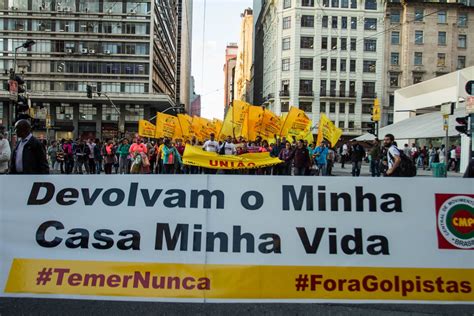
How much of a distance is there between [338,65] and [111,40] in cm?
3484

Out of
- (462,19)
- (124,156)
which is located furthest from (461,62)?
(124,156)

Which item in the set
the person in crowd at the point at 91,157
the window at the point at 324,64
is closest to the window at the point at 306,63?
the window at the point at 324,64

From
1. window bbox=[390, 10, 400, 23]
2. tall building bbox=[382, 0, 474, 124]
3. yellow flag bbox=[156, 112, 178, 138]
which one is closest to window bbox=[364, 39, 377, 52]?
tall building bbox=[382, 0, 474, 124]

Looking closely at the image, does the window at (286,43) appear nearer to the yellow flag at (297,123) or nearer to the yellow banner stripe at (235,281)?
the yellow flag at (297,123)

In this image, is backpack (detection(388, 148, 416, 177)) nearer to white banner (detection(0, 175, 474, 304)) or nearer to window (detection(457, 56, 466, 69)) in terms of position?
white banner (detection(0, 175, 474, 304))

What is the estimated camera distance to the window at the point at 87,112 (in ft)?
234

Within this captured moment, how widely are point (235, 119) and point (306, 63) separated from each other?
51631 millimetres

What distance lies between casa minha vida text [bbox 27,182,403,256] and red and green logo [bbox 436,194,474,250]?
0.43m

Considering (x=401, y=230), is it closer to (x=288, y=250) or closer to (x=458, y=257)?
(x=458, y=257)

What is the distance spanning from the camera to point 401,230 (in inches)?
176

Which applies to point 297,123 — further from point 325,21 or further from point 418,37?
point 325,21

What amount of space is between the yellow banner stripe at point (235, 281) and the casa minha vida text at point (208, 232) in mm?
179

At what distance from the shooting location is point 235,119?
2367 cm

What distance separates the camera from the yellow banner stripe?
4125 millimetres
